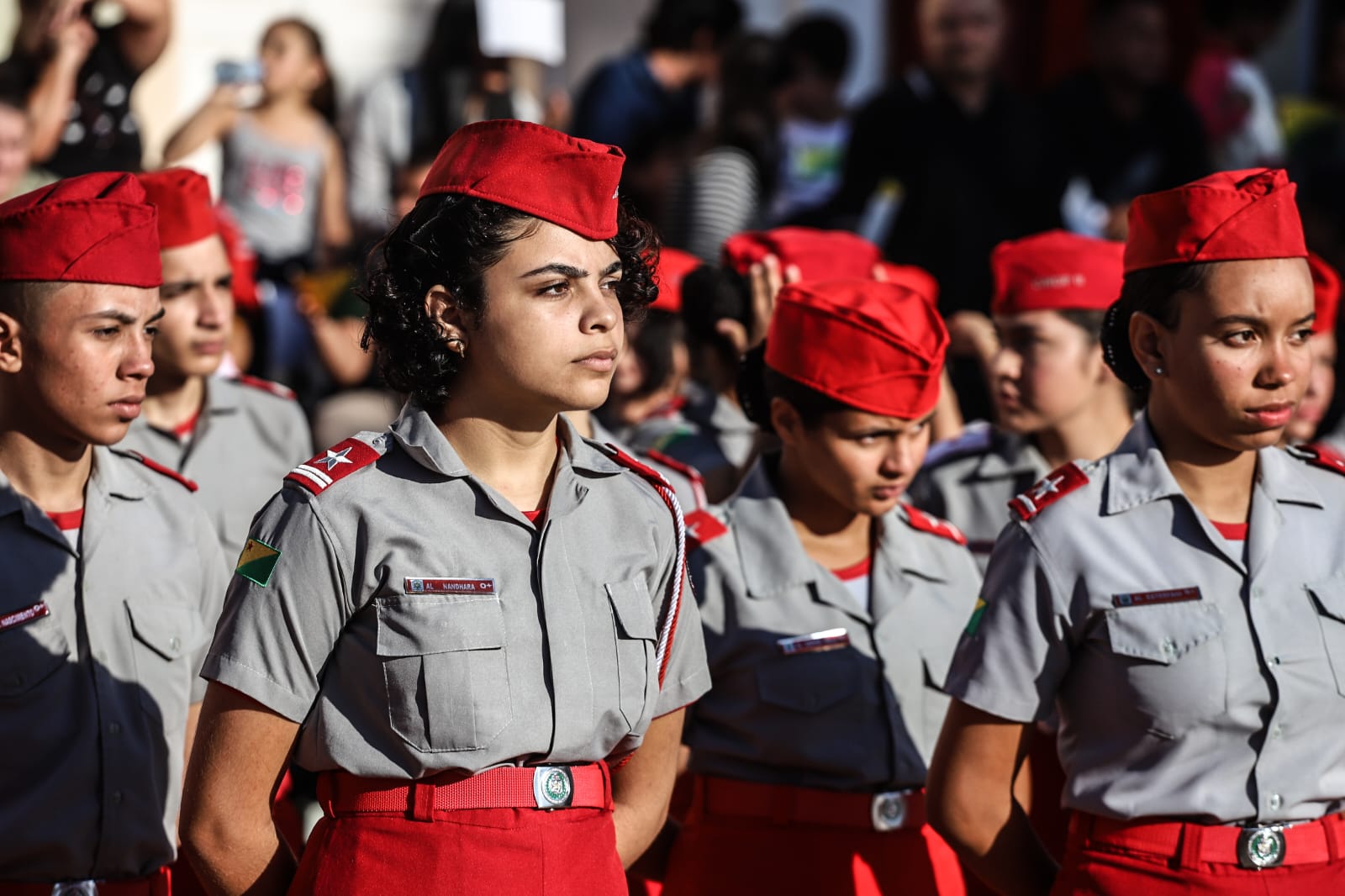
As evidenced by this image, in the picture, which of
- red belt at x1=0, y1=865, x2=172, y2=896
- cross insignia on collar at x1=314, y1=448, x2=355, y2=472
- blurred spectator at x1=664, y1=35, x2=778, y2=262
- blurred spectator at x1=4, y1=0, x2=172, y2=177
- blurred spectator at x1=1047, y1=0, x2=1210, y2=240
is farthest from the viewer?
blurred spectator at x1=1047, y1=0, x2=1210, y2=240

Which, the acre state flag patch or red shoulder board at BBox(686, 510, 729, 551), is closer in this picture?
the acre state flag patch

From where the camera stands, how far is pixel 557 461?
9.79 ft

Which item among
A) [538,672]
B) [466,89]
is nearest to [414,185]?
[466,89]

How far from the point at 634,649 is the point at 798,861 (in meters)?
1.05

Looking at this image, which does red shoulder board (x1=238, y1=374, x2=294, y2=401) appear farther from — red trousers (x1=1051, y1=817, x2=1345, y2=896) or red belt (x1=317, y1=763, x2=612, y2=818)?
red trousers (x1=1051, y1=817, x2=1345, y2=896)

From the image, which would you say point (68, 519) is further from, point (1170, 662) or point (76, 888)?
point (1170, 662)

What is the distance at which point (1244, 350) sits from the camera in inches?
123

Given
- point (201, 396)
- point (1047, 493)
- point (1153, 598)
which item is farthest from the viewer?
point (201, 396)

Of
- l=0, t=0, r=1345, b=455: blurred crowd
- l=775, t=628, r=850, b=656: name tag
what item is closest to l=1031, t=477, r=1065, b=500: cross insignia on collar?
l=775, t=628, r=850, b=656: name tag

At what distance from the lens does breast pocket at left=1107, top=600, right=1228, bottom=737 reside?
10.0 feet

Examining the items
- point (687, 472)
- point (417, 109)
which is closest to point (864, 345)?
point (687, 472)

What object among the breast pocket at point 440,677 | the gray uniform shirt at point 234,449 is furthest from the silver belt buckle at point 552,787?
the gray uniform shirt at point 234,449

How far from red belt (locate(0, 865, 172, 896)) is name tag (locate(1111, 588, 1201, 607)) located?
2018 millimetres

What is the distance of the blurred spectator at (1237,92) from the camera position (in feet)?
31.1
